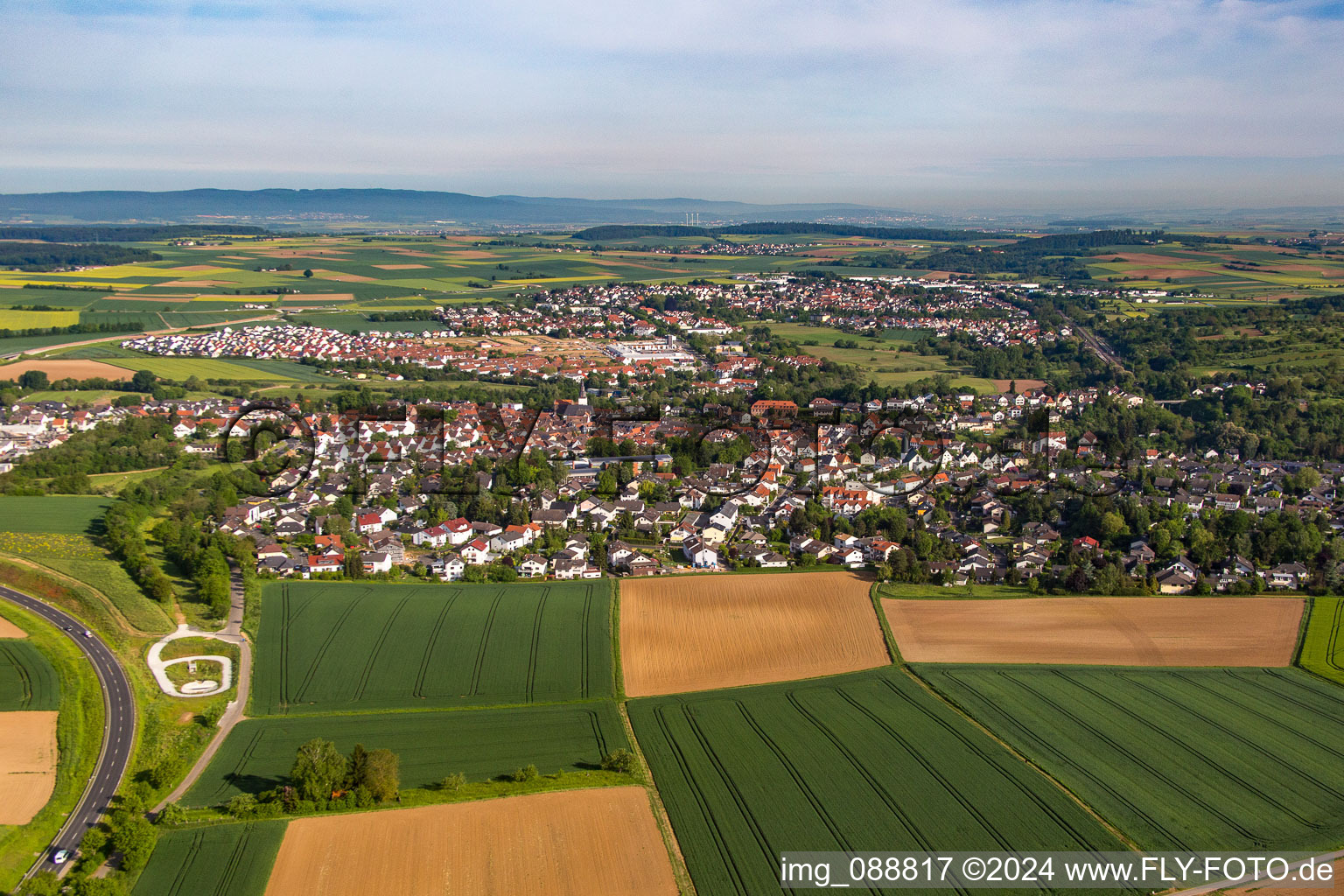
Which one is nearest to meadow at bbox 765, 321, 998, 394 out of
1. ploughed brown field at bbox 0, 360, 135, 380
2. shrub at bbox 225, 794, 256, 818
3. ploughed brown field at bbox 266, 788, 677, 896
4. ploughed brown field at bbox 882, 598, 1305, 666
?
ploughed brown field at bbox 882, 598, 1305, 666

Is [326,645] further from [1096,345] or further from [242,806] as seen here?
[1096,345]

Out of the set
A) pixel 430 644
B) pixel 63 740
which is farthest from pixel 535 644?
pixel 63 740

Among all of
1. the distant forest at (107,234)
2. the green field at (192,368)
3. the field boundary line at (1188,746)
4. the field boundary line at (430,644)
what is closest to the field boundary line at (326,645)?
the field boundary line at (430,644)

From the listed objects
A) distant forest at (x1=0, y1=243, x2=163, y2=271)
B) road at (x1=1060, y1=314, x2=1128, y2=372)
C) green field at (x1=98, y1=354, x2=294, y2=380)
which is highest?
distant forest at (x1=0, y1=243, x2=163, y2=271)

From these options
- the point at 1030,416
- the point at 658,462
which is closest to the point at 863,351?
the point at 1030,416

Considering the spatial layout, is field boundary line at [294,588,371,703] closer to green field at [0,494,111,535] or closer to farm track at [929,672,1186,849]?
green field at [0,494,111,535]

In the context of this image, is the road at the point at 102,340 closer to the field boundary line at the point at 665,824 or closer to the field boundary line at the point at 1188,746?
the field boundary line at the point at 665,824
